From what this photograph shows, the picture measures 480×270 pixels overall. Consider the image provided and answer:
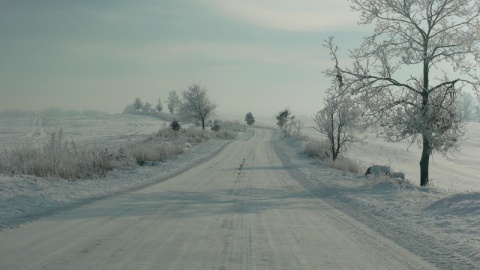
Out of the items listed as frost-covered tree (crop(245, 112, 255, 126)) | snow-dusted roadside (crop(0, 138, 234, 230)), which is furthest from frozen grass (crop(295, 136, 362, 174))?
frost-covered tree (crop(245, 112, 255, 126))

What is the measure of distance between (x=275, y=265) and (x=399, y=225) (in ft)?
13.3

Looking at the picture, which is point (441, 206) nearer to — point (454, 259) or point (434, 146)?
point (454, 259)

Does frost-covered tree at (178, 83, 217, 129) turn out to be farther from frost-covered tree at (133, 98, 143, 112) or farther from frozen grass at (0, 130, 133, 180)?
frost-covered tree at (133, 98, 143, 112)

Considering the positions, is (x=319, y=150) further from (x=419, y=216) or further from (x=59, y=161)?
(x=419, y=216)

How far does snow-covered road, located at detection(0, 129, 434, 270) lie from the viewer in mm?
5520

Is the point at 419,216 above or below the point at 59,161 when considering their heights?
below

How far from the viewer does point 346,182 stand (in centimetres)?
1628

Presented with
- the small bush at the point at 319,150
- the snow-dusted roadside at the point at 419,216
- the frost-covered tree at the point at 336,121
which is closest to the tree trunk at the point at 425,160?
the snow-dusted roadside at the point at 419,216

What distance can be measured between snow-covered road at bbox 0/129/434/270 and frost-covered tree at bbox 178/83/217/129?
54.9 m

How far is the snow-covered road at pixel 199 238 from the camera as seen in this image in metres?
5.52

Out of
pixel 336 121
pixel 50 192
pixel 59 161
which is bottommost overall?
pixel 50 192

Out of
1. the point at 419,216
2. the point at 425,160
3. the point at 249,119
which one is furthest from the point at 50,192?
the point at 249,119

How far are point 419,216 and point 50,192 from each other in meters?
9.07

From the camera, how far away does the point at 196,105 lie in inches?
2591
